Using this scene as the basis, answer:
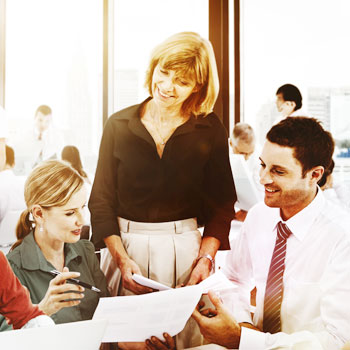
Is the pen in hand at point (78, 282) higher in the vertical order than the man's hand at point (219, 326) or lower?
higher

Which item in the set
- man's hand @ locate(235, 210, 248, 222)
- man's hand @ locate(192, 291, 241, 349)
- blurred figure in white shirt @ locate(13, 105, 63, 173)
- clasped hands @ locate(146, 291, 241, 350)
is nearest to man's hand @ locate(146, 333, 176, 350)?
clasped hands @ locate(146, 291, 241, 350)

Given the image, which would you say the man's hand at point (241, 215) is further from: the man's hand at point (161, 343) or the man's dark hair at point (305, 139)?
the man's hand at point (161, 343)

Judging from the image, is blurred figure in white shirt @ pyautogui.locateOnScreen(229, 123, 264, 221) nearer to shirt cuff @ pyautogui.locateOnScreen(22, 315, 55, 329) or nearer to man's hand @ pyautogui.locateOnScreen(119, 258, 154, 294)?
man's hand @ pyautogui.locateOnScreen(119, 258, 154, 294)

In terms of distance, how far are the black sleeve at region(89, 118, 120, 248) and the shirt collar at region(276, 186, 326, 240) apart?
62cm

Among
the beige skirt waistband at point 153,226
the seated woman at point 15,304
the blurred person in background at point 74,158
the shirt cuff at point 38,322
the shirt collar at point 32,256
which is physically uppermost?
the blurred person in background at point 74,158

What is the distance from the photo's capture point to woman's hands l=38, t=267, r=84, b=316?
4.64 feet

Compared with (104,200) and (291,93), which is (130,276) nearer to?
(104,200)

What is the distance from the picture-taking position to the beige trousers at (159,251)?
1.47 metres

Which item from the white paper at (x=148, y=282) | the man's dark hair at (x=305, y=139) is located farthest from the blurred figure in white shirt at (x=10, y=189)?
the man's dark hair at (x=305, y=139)

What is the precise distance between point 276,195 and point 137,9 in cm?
82

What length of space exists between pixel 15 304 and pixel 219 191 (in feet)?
2.51

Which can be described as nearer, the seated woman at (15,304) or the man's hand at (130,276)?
the seated woman at (15,304)

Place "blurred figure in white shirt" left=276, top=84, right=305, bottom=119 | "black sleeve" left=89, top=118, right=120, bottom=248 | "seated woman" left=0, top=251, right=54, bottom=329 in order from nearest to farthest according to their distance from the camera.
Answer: "seated woman" left=0, top=251, right=54, bottom=329
"black sleeve" left=89, top=118, right=120, bottom=248
"blurred figure in white shirt" left=276, top=84, right=305, bottom=119

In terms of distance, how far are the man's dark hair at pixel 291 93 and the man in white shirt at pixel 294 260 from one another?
0.30 feet
